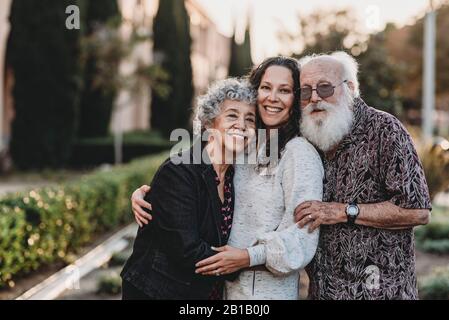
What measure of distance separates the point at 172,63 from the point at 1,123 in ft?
26.3

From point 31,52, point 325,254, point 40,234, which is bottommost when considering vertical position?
point 40,234

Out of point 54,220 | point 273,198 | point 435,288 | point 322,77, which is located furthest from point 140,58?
point 273,198

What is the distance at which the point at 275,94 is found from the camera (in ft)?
8.48

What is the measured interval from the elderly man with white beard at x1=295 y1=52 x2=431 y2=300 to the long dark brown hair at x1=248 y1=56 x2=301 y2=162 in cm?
7

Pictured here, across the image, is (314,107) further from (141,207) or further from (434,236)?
(434,236)

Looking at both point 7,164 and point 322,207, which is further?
point 7,164

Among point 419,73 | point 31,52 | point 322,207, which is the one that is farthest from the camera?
point 419,73

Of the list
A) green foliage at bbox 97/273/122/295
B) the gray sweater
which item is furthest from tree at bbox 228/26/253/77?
the gray sweater

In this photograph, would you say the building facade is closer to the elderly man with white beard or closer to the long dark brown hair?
the long dark brown hair

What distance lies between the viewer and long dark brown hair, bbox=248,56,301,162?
262 cm

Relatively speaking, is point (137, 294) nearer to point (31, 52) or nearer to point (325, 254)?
point (325, 254)

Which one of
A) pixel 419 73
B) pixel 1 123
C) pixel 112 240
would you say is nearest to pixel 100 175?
pixel 112 240

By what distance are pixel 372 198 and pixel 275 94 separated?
1.96ft

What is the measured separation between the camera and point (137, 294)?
8.30ft
